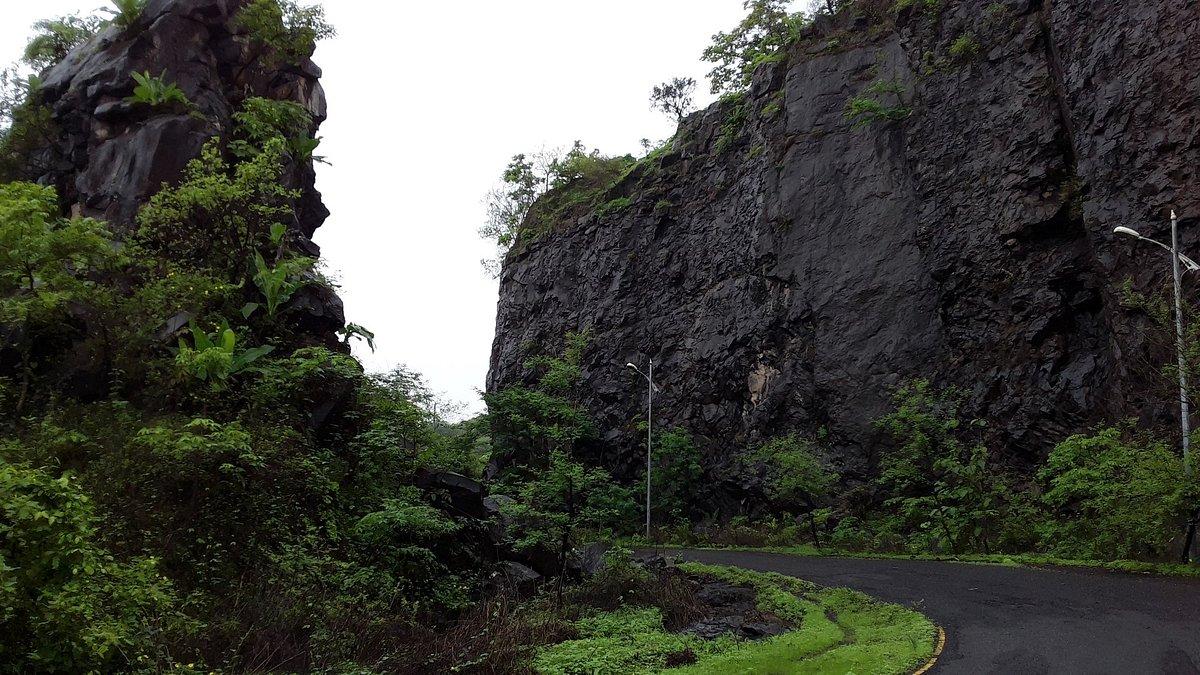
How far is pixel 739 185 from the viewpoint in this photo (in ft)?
109

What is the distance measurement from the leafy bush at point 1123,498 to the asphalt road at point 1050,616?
1.87 m

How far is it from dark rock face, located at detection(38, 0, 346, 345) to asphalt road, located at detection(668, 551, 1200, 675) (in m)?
15.1

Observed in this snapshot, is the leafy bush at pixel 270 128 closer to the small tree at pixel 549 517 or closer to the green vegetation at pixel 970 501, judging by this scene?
the small tree at pixel 549 517

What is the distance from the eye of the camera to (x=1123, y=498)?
1348 centimetres

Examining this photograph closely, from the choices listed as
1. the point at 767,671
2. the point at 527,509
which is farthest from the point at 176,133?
the point at 767,671

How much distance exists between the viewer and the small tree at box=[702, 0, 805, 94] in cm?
3647

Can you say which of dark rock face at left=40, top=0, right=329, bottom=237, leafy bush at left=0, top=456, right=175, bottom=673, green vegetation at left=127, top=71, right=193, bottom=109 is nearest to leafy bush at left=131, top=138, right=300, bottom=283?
dark rock face at left=40, top=0, right=329, bottom=237

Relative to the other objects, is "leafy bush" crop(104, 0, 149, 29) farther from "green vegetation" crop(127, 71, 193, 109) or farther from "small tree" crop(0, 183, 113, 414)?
"small tree" crop(0, 183, 113, 414)

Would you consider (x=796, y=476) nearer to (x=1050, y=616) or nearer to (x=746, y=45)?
(x=1050, y=616)

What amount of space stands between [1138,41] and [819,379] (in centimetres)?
1423

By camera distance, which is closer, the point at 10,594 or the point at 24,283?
the point at 10,594

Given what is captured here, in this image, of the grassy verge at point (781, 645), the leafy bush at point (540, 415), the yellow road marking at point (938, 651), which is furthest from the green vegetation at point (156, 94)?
the leafy bush at point (540, 415)

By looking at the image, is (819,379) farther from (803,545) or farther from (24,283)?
(24,283)

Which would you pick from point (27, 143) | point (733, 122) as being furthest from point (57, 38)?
point (733, 122)
